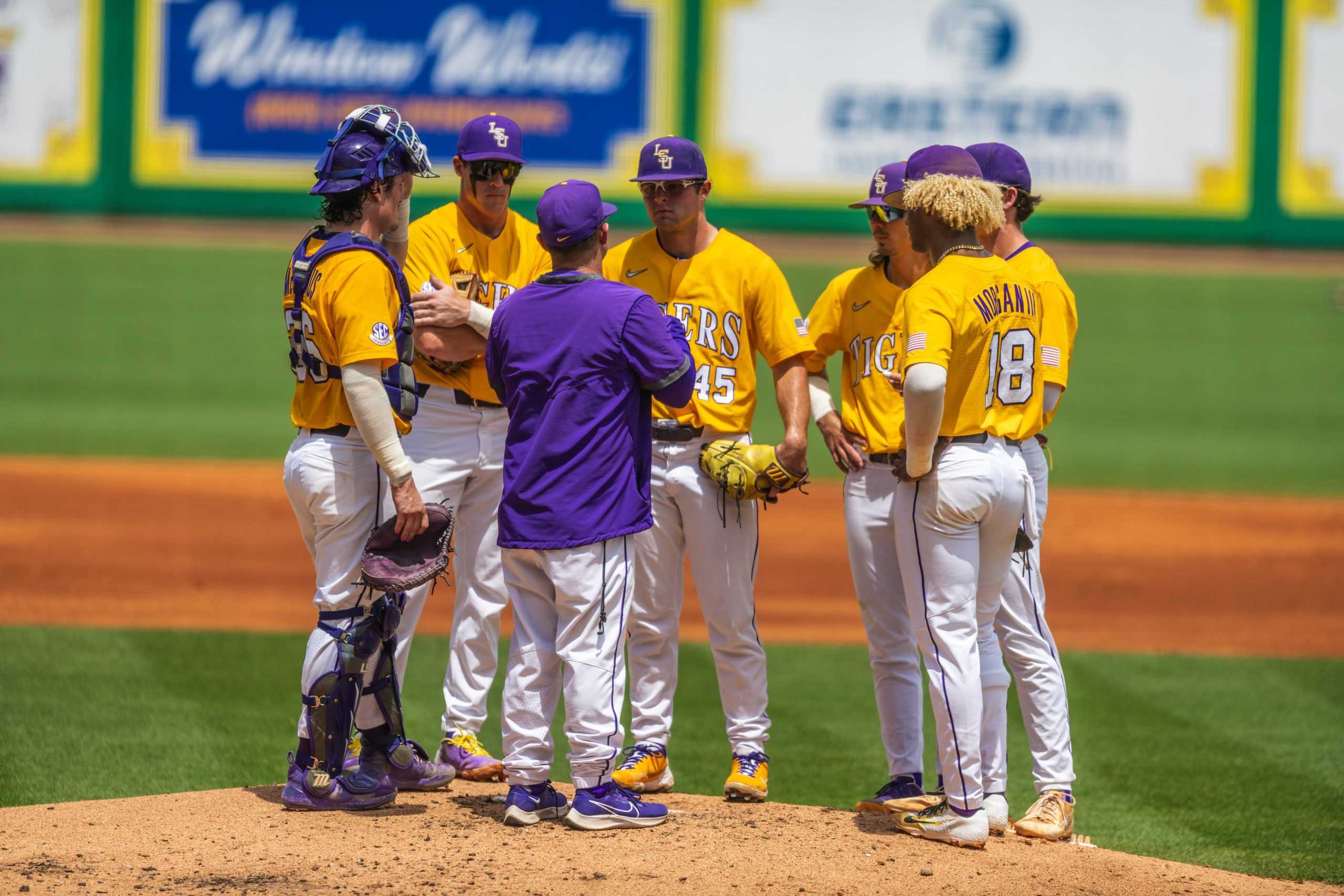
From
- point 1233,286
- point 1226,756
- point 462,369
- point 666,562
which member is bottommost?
point 1226,756

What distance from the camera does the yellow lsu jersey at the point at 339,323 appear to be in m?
4.27

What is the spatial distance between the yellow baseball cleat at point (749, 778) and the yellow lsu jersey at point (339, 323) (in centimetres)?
181

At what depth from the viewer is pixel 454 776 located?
16.5 feet

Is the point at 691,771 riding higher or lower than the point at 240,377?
lower

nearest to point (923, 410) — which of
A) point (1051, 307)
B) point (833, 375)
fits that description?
point (1051, 307)

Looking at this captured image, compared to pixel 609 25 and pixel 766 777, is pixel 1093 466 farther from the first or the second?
pixel 766 777

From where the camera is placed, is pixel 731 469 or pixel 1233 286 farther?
pixel 1233 286

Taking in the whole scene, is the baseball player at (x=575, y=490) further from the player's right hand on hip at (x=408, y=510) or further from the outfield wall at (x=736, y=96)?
the outfield wall at (x=736, y=96)

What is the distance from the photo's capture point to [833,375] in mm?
18672

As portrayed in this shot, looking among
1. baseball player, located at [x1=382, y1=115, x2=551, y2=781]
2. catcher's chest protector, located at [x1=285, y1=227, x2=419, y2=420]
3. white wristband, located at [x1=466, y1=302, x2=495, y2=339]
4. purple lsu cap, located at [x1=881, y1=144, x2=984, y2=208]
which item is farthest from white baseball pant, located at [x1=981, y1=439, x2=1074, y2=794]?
catcher's chest protector, located at [x1=285, y1=227, x2=419, y2=420]

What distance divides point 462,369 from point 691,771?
189 cm

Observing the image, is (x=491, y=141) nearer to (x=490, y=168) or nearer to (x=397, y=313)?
(x=490, y=168)

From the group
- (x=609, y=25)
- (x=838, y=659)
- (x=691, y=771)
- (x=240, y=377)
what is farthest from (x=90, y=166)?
(x=691, y=771)

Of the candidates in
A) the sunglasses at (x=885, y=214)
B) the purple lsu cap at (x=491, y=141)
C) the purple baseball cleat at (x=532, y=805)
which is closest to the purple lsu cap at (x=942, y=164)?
the sunglasses at (x=885, y=214)
